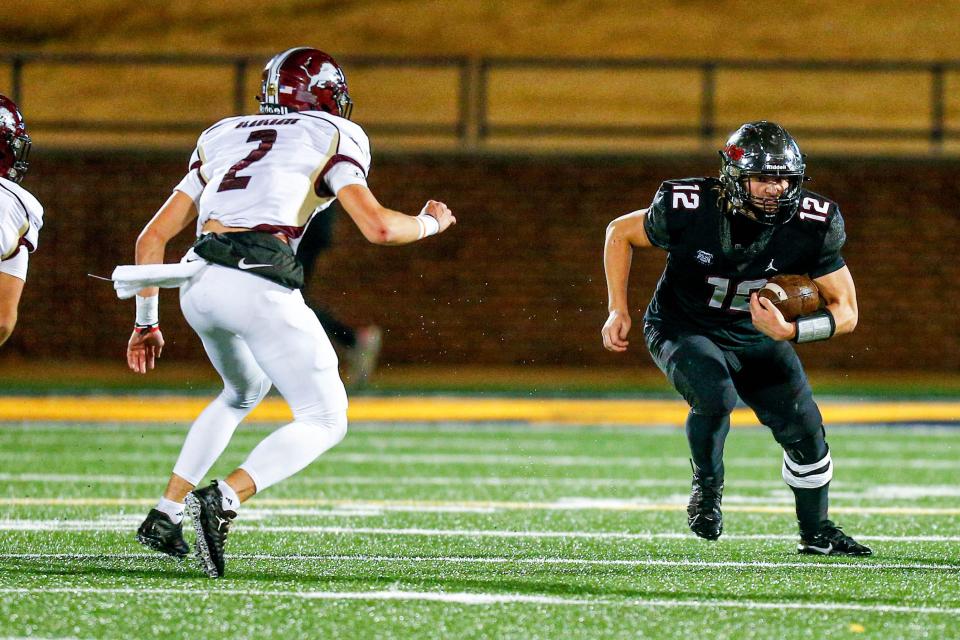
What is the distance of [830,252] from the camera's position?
17.1ft

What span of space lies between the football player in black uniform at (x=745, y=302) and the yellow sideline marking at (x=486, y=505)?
119cm

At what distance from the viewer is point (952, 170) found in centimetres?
1473

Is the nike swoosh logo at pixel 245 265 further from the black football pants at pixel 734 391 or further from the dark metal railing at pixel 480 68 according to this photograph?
the dark metal railing at pixel 480 68

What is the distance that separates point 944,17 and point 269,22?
10922mm

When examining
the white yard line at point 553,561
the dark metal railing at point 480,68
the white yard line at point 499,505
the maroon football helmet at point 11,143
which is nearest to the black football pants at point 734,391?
the white yard line at point 553,561

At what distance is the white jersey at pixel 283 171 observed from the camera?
15.3ft

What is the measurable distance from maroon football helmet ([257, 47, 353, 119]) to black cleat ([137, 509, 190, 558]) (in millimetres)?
1301

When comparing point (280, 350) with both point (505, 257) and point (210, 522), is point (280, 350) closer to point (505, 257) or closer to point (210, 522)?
point (210, 522)

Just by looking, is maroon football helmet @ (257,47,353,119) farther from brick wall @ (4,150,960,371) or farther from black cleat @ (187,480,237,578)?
brick wall @ (4,150,960,371)

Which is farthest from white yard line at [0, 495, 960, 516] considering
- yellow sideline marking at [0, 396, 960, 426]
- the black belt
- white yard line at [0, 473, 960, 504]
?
yellow sideline marking at [0, 396, 960, 426]

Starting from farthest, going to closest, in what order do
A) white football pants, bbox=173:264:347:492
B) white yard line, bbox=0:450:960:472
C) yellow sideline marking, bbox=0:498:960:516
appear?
1. white yard line, bbox=0:450:960:472
2. yellow sideline marking, bbox=0:498:960:516
3. white football pants, bbox=173:264:347:492

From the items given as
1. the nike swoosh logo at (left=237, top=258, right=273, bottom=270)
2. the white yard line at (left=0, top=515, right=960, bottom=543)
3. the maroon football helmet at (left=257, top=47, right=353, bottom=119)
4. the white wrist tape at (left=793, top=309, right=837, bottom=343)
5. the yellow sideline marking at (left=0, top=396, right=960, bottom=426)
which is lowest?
the yellow sideline marking at (left=0, top=396, right=960, bottom=426)

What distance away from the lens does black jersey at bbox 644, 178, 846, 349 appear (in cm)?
522

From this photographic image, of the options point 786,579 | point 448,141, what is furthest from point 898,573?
point 448,141
